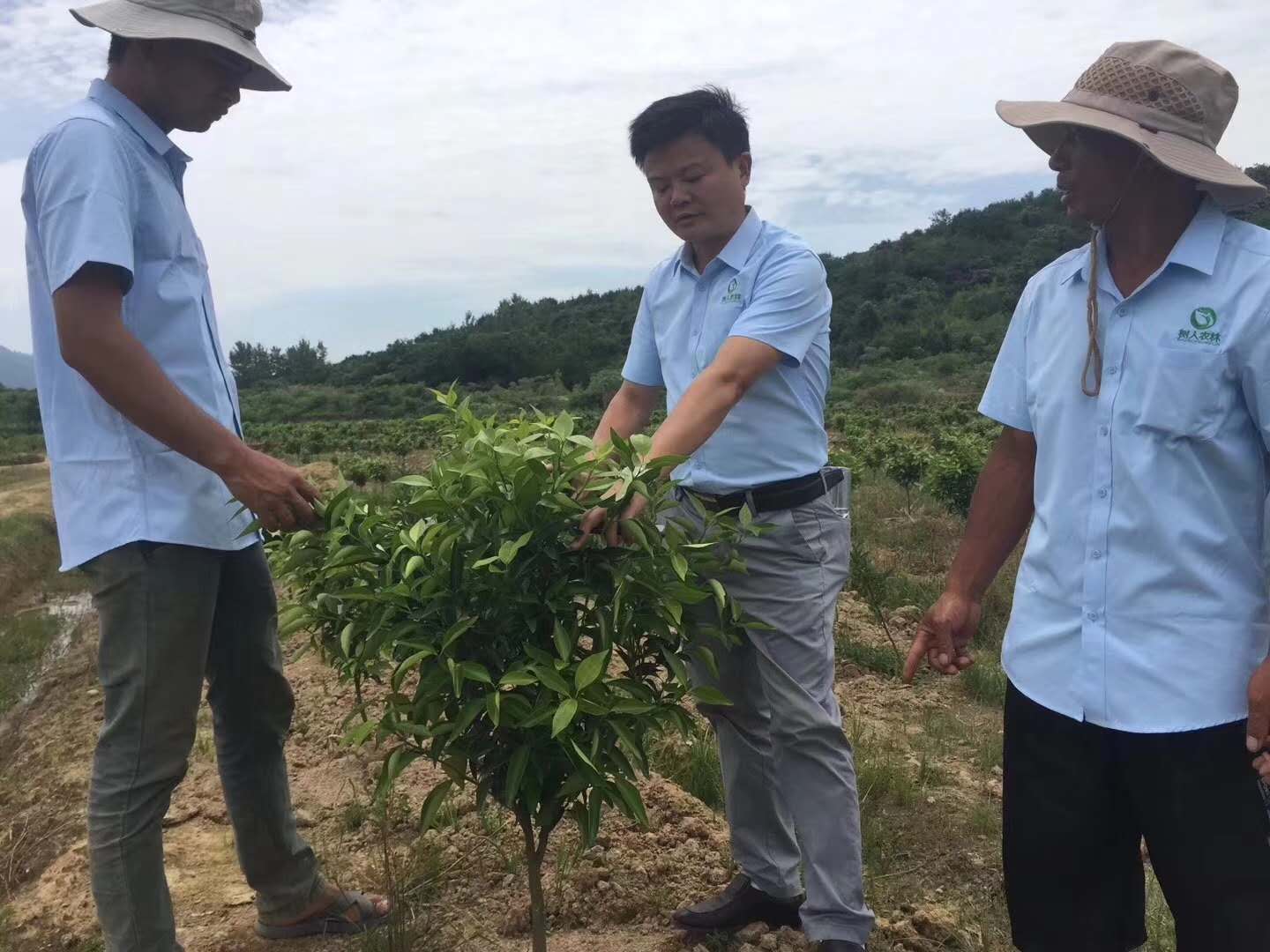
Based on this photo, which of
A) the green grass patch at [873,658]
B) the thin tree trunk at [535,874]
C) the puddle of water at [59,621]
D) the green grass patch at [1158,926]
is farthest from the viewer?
the puddle of water at [59,621]

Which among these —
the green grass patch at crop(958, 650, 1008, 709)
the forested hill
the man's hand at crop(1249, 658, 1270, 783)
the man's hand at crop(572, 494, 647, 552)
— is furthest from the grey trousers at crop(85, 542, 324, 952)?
the forested hill

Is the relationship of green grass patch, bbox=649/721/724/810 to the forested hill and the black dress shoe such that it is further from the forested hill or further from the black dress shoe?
the forested hill

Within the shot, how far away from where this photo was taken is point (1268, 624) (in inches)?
71.9

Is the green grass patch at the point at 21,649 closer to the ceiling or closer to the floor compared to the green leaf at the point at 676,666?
closer to the floor

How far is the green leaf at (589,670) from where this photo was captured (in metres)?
1.94

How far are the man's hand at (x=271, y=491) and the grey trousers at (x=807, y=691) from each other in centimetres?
100

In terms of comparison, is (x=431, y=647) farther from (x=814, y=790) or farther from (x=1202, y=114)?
(x=1202, y=114)

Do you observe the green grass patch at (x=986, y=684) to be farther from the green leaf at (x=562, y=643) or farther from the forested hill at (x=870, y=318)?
the forested hill at (x=870, y=318)

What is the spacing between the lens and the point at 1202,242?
1.82 m

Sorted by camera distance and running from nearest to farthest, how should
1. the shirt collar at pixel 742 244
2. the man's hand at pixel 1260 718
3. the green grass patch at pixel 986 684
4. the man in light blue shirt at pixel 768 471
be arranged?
the man's hand at pixel 1260 718
the man in light blue shirt at pixel 768 471
the shirt collar at pixel 742 244
the green grass patch at pixel 986 684

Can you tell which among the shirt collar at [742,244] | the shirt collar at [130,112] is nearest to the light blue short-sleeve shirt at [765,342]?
the shirt collar at [742,244]

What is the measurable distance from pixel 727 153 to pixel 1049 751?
1.66m

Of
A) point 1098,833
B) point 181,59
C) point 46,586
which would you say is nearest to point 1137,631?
point 1098,833

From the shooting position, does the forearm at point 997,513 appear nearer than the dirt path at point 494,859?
Yes
